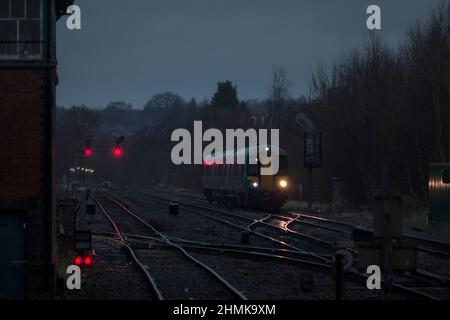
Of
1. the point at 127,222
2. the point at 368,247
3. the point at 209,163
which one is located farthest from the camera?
the point at 209,163

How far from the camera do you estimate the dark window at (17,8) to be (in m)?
14.5

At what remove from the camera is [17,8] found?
14.6 meters

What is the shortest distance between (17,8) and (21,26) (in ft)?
1.06

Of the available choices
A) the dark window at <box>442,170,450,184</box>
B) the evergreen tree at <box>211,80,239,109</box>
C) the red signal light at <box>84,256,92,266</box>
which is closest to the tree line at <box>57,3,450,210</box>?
the dark window at <box>442,170,450,184</box>

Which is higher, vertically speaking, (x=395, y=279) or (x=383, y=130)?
(x=383, y=130)

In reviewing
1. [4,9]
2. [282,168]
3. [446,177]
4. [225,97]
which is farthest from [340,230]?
[225,97]

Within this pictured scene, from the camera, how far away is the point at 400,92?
44.3 meters

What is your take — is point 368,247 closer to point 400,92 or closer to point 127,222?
point 127,222

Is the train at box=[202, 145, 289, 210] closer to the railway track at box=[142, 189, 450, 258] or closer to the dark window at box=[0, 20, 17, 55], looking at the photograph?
the railway track at box=[142, 189, 450, 258]

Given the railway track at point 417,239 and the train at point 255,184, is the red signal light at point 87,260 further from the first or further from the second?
the train at point 255,184

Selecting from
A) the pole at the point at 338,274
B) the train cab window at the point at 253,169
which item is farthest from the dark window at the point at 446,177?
the pole at the point at 338,274
